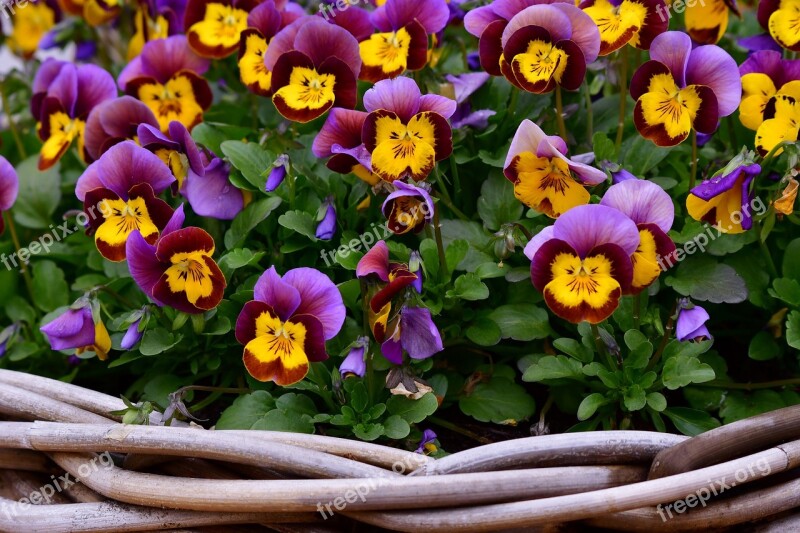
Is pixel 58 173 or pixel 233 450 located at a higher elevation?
pixel 233 450

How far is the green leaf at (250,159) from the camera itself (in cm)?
104

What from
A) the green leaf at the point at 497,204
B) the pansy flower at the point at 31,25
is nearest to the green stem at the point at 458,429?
the green leaf at the point at 497,204

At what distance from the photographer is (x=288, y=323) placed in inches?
32.9

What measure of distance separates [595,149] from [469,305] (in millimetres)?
238

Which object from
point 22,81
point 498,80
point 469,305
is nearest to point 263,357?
point 469,305

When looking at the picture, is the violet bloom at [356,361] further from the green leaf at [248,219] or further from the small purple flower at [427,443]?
the green leaf at [248,219]

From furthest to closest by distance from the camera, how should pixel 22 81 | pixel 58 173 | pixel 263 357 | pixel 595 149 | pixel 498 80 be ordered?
1. pixel 22 81
2. pixel 58 173
3. pixel 498 80
4. pixel 595 149
5. pixel 263 357

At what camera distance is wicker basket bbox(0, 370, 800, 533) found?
678 millimetres

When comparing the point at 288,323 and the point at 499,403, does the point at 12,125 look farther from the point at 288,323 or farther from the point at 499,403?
the point at 499,403

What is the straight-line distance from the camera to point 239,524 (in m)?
0.75

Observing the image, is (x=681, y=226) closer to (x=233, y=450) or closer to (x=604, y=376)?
(x=604, y=376)

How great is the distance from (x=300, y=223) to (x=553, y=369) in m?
0.33

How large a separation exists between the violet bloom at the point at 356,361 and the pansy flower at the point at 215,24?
1.66 feet

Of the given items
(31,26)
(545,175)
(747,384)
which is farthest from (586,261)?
(31,26)
